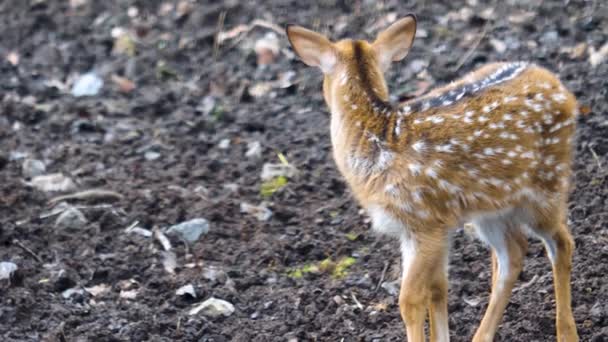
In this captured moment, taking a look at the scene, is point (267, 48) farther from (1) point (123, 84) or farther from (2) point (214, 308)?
(2) point (214, 308)

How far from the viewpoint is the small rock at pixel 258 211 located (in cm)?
690

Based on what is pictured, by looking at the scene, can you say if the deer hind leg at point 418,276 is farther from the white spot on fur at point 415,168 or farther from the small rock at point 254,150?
the small rock at point 254,150

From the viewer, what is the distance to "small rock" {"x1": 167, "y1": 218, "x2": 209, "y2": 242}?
21.8 ft

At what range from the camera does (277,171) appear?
748cm

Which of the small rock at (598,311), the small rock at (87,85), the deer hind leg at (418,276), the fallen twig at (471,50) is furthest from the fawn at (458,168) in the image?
the small rock at (87,85)

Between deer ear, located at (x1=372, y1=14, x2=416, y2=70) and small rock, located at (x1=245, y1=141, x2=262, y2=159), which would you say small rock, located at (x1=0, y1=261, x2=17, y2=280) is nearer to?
small rock, located at (x1=245, y1=141, x2=262, y2=159)

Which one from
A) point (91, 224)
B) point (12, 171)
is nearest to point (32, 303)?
point (91, 224)

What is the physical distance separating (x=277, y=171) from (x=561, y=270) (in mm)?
2839

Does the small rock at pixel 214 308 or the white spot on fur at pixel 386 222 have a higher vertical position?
the white spot on fur at pixel 386 222

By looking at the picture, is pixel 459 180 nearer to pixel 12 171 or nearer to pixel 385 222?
pixel 385 222

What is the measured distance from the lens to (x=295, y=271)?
623cm

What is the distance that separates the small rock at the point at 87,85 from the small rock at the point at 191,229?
279 centimetres

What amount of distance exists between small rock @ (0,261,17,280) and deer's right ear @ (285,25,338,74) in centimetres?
205

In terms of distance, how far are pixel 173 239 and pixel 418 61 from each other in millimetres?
2916
